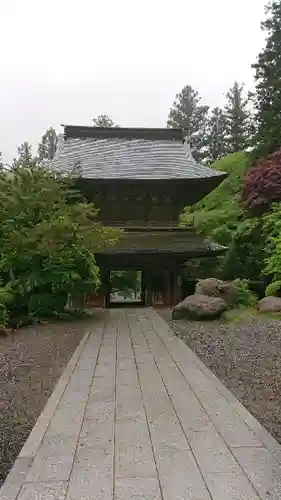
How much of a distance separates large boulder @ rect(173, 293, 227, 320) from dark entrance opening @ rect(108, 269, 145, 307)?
19.8ft

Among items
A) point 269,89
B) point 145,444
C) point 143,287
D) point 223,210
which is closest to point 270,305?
point 143,287

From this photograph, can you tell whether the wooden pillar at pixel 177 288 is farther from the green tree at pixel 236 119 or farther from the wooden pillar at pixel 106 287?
the green tree at pixel 236 119

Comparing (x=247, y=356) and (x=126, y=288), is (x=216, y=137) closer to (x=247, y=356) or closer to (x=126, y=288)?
(x=126, y=288)

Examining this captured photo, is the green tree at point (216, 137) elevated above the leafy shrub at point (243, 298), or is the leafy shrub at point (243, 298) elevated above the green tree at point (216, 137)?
the green tree at point (216, 137)

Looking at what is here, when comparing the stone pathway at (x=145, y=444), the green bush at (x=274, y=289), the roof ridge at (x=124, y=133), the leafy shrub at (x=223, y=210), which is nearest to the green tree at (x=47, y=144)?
the leafy shrub at (x=223, y=210)

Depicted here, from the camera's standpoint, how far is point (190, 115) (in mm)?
58688

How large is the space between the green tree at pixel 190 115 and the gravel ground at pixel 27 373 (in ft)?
159

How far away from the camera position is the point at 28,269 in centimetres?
1229

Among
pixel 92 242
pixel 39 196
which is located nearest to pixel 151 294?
pixel 92 242

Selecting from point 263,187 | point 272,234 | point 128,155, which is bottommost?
point 272,234

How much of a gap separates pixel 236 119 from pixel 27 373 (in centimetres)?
4973

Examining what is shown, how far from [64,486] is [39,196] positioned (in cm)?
969

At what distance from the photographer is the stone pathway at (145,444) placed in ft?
9.75

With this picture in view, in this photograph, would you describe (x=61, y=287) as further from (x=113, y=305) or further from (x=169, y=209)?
(x=169, y=209)
